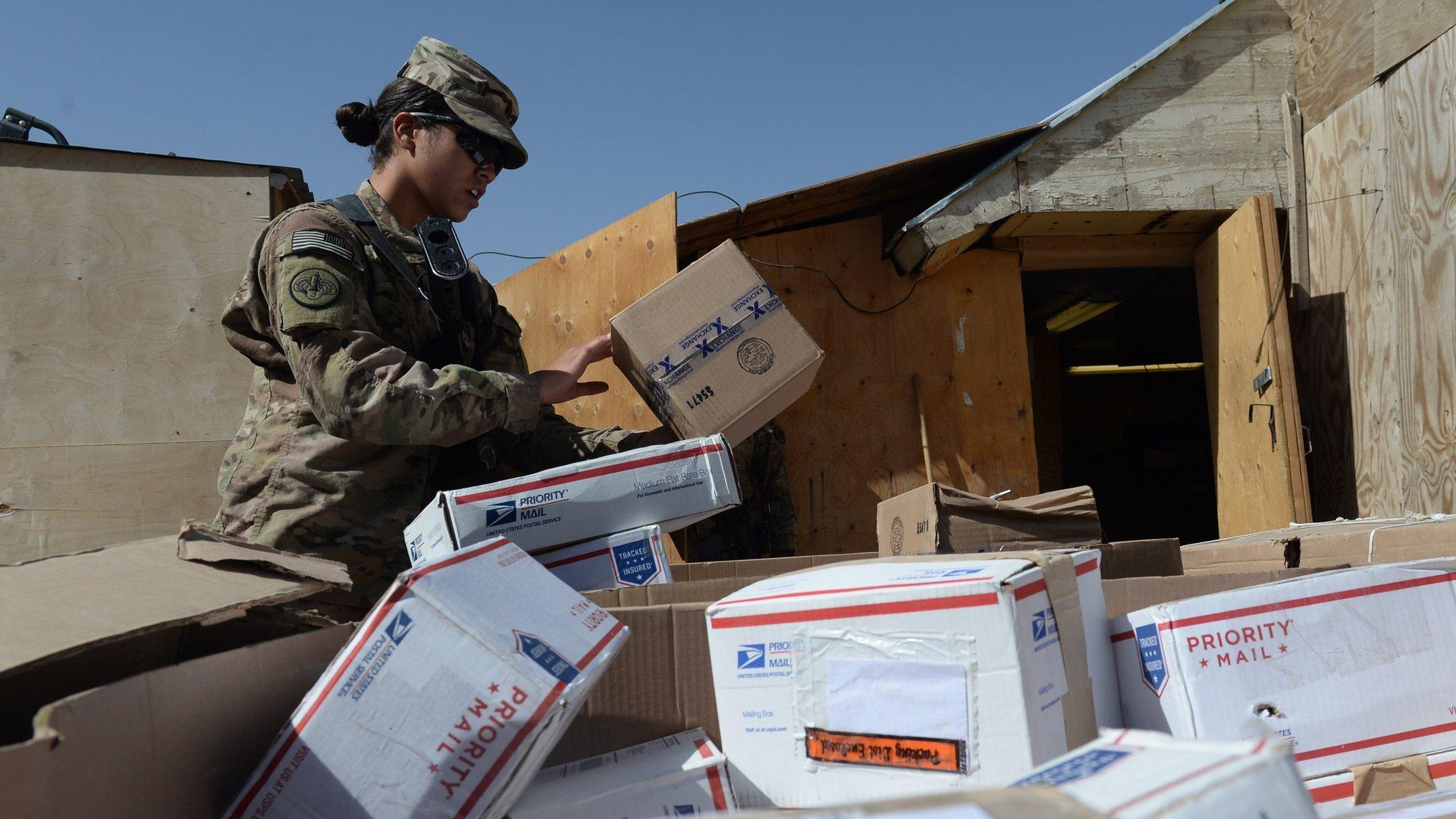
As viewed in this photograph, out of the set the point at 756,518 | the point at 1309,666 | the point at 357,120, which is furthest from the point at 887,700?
the point at 756,518

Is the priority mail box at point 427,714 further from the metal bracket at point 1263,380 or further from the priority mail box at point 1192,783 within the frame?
the metal bracket at point 1263,380

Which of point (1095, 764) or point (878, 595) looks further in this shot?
point (878, 595)

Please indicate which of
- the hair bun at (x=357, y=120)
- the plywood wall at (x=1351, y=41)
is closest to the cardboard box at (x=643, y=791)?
the hair bun at (x=357, y=120)

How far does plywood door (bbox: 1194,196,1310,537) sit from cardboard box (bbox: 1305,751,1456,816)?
2.68 metres

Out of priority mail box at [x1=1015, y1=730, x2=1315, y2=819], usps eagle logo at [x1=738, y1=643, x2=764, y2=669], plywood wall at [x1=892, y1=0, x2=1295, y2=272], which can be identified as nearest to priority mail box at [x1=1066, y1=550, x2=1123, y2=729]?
usps eagle logo at [x1=738, y1=643, x2=764, y2=669]

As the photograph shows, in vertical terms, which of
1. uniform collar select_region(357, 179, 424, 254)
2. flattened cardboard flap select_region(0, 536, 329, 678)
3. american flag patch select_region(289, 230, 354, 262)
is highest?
uniform collar select_region(357, 179, 424, 254)

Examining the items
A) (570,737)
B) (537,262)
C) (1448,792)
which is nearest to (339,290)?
(570,737)

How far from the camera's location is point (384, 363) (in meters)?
2.02

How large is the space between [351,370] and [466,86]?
2.71ft

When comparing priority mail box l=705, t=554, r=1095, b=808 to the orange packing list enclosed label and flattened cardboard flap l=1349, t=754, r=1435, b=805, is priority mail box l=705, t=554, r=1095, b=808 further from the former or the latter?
flattened cardboard flap l=1349, t=754, r=1435, b=805

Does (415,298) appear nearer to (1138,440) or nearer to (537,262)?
(537,262)

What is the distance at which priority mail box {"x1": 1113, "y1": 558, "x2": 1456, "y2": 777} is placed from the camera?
1.31m

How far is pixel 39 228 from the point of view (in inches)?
135

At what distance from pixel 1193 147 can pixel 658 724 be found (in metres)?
3.74
